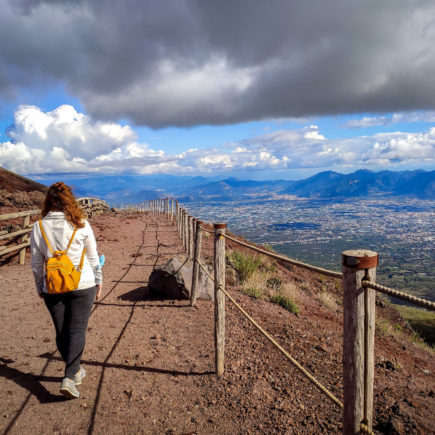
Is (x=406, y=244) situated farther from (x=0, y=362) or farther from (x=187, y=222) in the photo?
(x=0, y=362)

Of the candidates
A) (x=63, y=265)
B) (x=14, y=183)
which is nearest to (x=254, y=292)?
(x=63, y=265)

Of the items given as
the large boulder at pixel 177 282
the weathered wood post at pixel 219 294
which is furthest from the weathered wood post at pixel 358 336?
the large boulder at pixel 177 282

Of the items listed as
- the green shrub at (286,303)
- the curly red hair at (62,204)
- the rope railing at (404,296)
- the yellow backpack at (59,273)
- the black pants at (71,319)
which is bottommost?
the green shrub at (286,303)

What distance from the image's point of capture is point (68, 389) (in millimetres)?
3369

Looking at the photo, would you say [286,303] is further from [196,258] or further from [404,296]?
[404,296]

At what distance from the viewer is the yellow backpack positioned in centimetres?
306

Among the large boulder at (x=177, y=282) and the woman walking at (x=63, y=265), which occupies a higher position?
the woman walking at (x=63, y=265)

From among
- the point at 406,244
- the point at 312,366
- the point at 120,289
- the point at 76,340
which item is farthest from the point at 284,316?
the point at 406,244

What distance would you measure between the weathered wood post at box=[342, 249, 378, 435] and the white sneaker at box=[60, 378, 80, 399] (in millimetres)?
2738

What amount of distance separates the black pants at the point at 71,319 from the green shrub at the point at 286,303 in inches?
189

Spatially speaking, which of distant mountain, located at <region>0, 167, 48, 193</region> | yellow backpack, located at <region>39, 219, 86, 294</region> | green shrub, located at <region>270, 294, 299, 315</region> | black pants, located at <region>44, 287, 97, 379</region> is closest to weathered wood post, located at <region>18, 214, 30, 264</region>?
green shrub, located at <region>270, 294, 299, 315</region>

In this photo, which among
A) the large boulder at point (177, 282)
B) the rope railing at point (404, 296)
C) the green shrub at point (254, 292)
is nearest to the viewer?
the rope railing at point (404, 296)

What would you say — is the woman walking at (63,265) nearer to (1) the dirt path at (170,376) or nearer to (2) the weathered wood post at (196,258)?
(1) the dirt path at (170,376)

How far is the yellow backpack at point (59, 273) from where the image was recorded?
10.0ft
